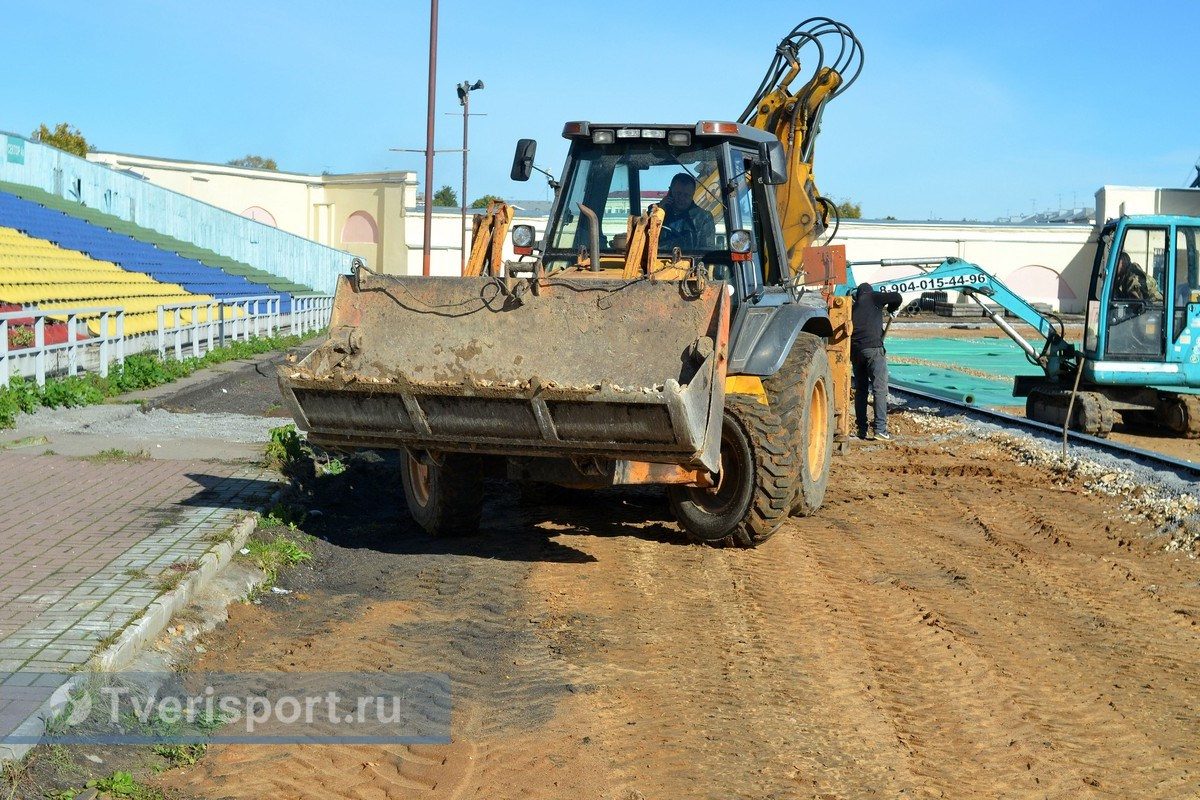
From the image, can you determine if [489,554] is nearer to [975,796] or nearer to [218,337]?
[975,796]

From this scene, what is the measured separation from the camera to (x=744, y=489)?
8133mm

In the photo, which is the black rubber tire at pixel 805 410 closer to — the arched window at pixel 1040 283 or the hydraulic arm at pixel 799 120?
the hydraulic arm at pixel 799 120

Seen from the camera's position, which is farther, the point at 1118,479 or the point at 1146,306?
the point at 1146,306

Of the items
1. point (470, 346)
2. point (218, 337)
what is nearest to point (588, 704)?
point (470, 346)

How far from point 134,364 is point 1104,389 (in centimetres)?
1260

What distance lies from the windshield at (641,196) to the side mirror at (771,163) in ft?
1.13

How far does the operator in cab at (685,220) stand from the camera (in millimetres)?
8945

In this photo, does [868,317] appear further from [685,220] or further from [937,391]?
[937,391]

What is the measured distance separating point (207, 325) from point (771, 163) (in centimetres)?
1663

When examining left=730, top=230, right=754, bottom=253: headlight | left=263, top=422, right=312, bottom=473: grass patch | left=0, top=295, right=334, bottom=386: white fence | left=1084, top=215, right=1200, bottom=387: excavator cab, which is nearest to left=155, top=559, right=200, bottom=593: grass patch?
left=263, top=422, right=312, bottom=473: grass patch

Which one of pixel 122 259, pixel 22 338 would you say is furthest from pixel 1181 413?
pixel 122 259

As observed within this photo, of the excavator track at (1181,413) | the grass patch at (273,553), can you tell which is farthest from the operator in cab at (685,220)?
Answer: the excavator track at (1181,413)

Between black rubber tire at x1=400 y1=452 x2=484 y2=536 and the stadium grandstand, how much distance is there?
7.53 m

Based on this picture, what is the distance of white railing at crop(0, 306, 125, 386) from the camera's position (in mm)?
14367
